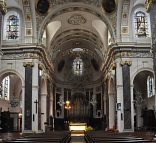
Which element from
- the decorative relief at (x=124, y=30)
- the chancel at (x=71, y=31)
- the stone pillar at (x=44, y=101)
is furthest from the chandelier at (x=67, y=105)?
the decorative relief at (x=124, y=30)

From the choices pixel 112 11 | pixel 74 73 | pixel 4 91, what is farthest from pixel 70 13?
pixel 74 73

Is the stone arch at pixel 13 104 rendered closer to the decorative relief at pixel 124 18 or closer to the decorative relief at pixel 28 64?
the decorative relief at pixel 28 64

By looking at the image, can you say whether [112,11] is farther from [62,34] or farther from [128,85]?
[62,34]

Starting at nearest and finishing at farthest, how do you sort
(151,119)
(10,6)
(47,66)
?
(10,6) → (151,119) → (47,66)

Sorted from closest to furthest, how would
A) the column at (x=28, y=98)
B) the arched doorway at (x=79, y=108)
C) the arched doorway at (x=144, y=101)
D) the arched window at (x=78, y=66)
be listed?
the column at (x=28, y=98) → the arched doorway at (x=144, y=101) → the arched doorway at (x=79, y=108) → the arched window at (x=78, y=66)

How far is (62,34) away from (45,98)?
7.21 m

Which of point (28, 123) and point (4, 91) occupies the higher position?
point (4, 91)

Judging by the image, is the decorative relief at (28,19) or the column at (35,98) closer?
the column at (35,98)

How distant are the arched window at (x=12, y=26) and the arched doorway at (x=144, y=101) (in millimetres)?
11161

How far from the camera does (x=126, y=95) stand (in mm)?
25484

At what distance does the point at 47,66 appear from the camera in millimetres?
31891

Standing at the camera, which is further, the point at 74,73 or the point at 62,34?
the point at 74,73

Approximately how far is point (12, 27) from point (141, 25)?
10.1 m

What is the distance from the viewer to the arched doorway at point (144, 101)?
97.9 feet
